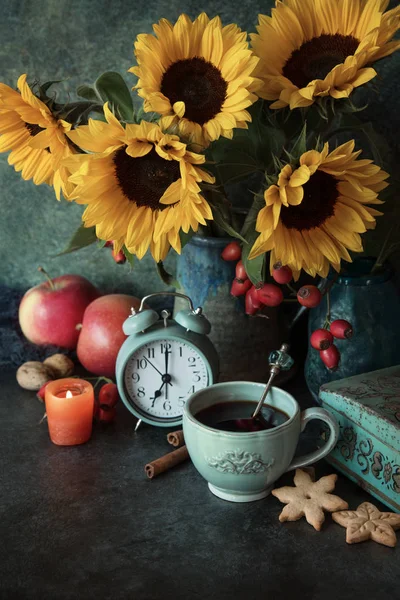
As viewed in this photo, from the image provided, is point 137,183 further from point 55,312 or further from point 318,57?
point 55,312

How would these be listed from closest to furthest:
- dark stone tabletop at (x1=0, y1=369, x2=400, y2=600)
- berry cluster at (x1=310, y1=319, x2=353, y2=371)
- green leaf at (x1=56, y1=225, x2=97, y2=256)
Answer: dark stone tabletop at (x1=0, y1=369, x2=400, y2=600) < berry cluster at (x1=310, y1=319, x2=353, y2=371) < green leaf at (x1=56, y1=225, x2=97, y2=256)

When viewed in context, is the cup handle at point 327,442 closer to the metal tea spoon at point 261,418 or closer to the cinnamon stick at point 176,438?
the metal tea spoon at point 261,418

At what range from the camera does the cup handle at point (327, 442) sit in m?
0.92

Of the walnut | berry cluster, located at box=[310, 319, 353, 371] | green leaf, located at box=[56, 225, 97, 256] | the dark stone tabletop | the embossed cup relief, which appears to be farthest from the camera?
the walnut

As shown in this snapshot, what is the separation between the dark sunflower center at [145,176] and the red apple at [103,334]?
33 cm

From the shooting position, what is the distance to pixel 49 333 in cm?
129

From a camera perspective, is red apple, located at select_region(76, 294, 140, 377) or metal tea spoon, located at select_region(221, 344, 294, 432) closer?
metal tea spoon, located at select_region(221, 344, 294, 432)

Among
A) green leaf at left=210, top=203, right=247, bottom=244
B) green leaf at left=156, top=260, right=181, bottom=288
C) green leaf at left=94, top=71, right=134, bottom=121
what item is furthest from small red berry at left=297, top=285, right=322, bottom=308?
green leaf at left=94, top=71, right=134, bottom=121

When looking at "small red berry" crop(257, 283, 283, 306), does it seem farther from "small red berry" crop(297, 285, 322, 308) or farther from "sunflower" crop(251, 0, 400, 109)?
"sunflower" crop(251, 0, 400, 109)

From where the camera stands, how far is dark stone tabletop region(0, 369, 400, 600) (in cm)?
77

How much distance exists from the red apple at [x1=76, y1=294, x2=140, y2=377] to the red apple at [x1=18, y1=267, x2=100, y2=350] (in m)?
0.05

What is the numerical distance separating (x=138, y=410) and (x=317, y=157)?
1.47ft

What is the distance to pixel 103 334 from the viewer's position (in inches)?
47.8

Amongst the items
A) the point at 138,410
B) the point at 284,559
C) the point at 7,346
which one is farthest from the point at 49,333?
the point at 284,559
